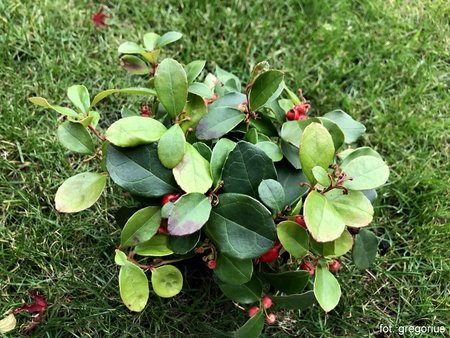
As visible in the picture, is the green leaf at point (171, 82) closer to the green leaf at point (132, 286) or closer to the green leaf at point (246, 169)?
the green leaf at point (246, 169)

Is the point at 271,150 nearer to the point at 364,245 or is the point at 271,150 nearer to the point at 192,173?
the point at 192,173

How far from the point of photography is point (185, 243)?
47.1 inches

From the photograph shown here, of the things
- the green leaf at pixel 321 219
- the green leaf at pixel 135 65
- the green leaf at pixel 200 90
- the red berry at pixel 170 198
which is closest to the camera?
the green leaf at pixel 321 219

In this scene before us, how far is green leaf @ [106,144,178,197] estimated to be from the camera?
3.88ft

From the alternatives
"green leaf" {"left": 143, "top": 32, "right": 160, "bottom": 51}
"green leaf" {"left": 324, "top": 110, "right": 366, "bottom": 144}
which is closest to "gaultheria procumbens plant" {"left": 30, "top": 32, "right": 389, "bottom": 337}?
"green leaf" {"left": 324, "top": 110, "right": 366, "bottom": 144}

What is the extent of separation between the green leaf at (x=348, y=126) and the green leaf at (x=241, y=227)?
0.37m

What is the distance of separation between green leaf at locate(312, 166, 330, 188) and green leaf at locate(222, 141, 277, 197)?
0.33 feet

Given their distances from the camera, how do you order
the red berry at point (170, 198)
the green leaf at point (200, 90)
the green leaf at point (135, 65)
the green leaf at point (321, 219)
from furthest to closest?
the green leaf at point (135, 65)
the green leaf at point (200, 90)
the red berry at point (170, 198)
the green leaf at point (321, 219)

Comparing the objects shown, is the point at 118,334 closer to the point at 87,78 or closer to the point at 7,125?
the point at 7,125

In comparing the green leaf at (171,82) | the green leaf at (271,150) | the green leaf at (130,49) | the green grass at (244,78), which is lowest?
the green grass at (244,78)

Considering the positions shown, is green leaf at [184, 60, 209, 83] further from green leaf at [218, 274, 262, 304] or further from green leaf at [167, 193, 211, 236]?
green leaf at [218, 274, 262, 304]

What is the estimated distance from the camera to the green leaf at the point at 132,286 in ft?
3.93

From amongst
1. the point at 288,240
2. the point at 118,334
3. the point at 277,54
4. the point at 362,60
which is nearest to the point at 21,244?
the point at 118,334

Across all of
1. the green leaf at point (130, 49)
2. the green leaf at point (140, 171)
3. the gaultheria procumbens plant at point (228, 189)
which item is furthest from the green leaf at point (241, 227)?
the green leaf at point (130, 49)
